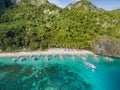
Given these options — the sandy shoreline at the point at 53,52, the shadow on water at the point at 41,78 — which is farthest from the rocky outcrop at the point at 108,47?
the shadow on water at the point at 41,78

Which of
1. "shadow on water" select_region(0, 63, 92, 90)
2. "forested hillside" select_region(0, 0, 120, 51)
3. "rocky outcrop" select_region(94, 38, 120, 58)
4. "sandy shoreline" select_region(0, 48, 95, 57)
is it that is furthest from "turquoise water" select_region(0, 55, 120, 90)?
"forested hillside" select_region(0, 0, 120, 51)

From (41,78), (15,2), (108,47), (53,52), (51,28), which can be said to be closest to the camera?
(41,78)

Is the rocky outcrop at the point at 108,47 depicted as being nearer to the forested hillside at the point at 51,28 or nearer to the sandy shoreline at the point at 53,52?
the forested hillside at the point at 51,28

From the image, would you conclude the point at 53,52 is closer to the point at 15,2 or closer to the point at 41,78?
the point at 41,78

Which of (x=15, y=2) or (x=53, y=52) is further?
(x=15, y=2)

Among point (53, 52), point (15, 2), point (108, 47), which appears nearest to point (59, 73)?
point (53, 52)

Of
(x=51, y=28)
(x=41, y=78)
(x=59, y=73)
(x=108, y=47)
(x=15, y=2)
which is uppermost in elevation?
(x=15, y=2)

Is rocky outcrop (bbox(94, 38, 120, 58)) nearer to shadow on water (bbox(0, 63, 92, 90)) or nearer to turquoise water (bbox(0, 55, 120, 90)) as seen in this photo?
turquoise water (bbox(0, 55, 120, 90))
